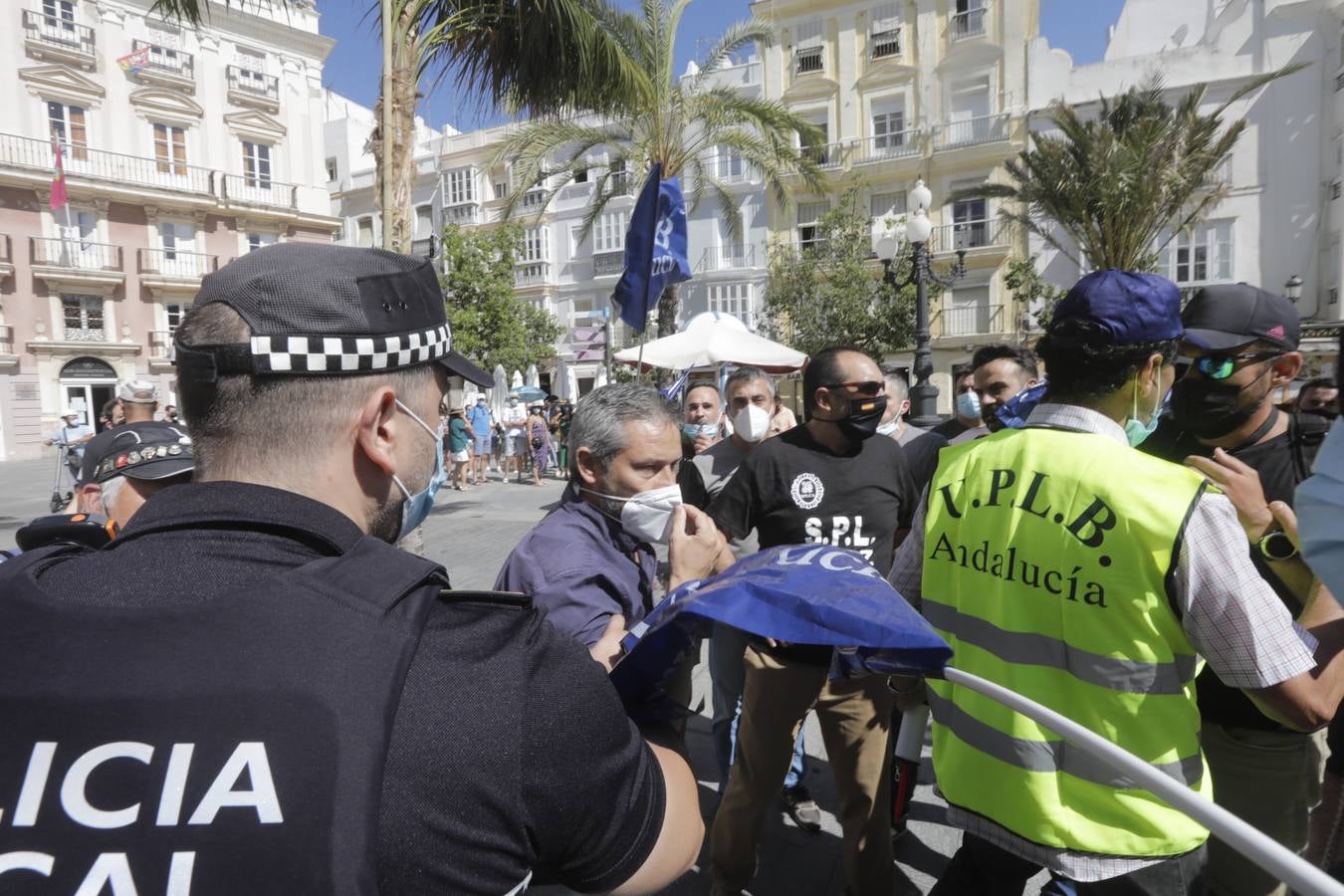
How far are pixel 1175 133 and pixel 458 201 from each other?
1161 inches

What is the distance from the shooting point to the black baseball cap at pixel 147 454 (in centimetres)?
284

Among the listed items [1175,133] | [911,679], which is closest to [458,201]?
[1175,133]

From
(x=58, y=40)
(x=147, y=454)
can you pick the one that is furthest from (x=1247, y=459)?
(x=58, y=40)

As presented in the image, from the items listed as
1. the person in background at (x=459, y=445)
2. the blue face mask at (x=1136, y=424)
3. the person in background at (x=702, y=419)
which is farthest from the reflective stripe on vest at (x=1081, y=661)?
the person in background at (x=459, y=445)

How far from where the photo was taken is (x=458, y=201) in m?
37.8

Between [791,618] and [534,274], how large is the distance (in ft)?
125

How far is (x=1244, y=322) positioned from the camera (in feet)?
7.72

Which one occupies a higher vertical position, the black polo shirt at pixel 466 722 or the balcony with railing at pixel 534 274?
the balcony with railing at pixel 534 274

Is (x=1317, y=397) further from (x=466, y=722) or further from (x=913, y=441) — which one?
(x=466, y=722)

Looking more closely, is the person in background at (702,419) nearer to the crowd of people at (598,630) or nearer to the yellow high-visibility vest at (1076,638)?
the crowd of people at (598,630)

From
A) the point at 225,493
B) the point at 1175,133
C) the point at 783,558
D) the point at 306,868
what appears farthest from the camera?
the point at 1175,133

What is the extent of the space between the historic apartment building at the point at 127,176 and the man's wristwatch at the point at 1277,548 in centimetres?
3411

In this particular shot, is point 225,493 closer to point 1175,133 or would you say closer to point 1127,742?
point 1127,742

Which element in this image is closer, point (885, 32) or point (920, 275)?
point (920, 275)
